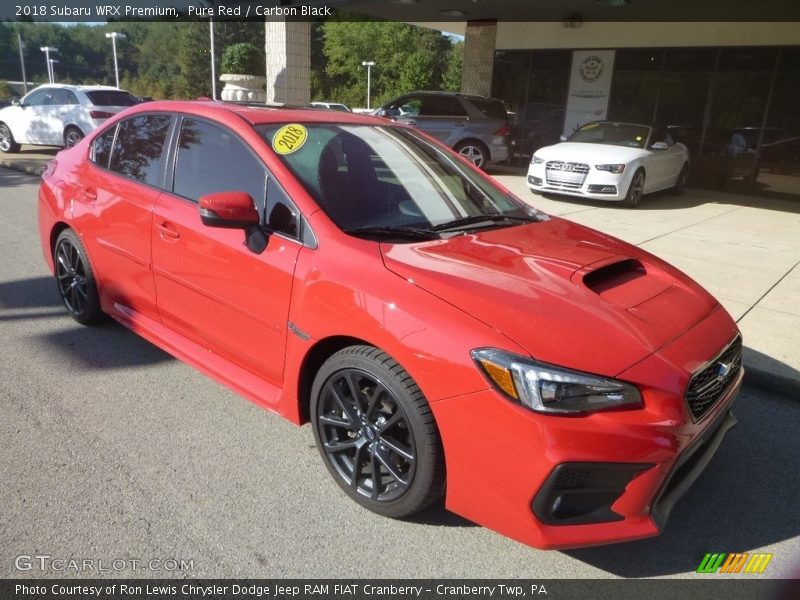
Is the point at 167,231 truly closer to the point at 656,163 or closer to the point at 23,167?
the point at 656,163

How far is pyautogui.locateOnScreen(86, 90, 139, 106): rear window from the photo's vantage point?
13.2 metres

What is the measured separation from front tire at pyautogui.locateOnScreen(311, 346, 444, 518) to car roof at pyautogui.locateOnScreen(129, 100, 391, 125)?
1.47 m

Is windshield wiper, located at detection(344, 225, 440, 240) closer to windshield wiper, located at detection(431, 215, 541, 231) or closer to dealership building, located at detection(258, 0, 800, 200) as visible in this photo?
windshield wiper, located at detection(431, 215, 541, 231)

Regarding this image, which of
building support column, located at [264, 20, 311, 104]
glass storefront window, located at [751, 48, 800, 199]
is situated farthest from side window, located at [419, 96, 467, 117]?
Result: glass storefront window, located at [751, 48, 800, 199]

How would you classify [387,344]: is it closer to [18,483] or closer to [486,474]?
[486,474]

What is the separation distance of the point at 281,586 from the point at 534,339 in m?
1.28

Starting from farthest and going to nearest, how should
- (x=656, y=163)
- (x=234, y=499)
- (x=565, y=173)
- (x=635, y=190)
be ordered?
(x=656, y=163), (x=635, y=190), (x=565, y=173), (x=234, y=499)

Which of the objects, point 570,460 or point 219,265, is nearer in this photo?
point 570,460

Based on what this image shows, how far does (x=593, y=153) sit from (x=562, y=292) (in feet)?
29.4

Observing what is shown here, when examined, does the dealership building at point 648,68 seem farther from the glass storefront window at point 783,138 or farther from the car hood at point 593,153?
the car hood at point 593,153

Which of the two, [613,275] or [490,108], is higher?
[490,108]

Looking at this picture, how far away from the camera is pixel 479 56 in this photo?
658 inches

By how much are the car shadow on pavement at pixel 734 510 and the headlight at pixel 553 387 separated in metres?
0.76

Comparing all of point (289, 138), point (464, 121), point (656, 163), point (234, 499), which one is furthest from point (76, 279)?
point (464, 121)
